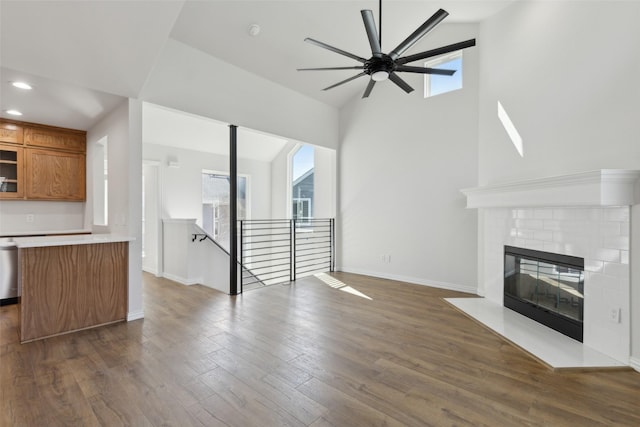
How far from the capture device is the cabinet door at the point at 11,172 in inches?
158

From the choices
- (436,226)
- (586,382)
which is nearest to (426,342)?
(586,382)

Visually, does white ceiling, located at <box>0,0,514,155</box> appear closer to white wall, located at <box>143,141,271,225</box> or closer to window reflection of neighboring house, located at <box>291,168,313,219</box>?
white wall, located at <box>143,141,271,225</box>

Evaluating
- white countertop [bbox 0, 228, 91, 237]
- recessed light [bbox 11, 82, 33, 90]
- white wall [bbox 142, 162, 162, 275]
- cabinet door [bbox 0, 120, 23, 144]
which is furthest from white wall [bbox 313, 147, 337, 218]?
cabinet door [bbox 0, 120, 23, 144]

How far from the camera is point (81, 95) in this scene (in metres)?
3.14

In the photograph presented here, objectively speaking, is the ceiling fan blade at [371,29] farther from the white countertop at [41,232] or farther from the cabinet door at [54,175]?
the white countertop at [41,232]

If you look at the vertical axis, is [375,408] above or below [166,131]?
below

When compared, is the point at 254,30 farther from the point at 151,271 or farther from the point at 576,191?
the point at 151,271

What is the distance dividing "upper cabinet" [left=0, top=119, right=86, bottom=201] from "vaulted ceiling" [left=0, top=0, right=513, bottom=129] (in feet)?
0.95

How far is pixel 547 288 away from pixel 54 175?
644 cm

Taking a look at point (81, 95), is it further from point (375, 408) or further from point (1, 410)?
point (375, 408)

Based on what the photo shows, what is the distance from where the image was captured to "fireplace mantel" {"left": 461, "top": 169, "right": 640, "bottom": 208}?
230cm

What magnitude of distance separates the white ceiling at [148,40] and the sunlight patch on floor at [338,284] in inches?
129

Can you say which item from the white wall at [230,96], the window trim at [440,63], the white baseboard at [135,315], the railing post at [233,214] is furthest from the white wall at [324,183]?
the white baseboard at [135,315]

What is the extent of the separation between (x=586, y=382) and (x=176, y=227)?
5.31 m
